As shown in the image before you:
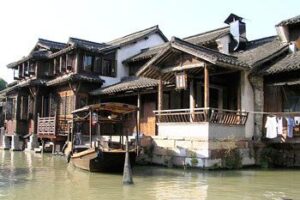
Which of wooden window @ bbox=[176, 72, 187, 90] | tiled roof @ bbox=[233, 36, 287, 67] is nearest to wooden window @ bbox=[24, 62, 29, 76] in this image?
wooden window @ bbox=[176, 72, 187, 90]

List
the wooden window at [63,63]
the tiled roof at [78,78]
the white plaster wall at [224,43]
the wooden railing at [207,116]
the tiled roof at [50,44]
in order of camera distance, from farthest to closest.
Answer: the tiled roof at [50,44], the wooden window at [63,63], the tiled roof at [78,78], the white plaster wall at [224,43], the wooden railing at [207,116]

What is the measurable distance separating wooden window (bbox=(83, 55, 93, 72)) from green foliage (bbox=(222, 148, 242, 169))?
13560 millimetres

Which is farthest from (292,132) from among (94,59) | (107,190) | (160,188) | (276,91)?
(94,59)

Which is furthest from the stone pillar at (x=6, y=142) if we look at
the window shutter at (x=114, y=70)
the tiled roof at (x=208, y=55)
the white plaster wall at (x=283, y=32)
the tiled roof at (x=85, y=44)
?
the white plaster wall at (x=283, y=32)

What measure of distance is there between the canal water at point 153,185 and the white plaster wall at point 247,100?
230 cm

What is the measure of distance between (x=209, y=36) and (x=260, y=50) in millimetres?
5047

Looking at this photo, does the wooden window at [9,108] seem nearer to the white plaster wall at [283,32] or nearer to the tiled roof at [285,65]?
the white plaster wall at [283,32]

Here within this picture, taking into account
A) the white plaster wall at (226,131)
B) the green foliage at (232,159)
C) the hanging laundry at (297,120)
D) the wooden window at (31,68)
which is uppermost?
the wooden window at (31,68)

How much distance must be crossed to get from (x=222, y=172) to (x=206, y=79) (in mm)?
3900

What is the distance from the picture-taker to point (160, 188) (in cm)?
1188

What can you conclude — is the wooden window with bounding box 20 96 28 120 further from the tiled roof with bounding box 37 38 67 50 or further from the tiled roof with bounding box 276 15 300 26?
the tiled roof with bounding box 276 15 300 26

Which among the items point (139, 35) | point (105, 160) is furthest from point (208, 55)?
point (139, 35)

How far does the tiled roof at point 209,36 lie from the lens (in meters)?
23.2

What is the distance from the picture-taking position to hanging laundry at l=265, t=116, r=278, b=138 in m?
16.6
